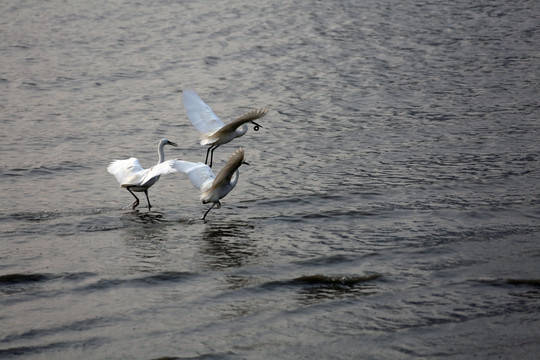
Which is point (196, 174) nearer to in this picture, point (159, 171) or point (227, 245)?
point (159, 171)

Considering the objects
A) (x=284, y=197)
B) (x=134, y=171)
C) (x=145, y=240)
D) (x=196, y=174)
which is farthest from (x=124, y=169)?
(x=284, y=197)

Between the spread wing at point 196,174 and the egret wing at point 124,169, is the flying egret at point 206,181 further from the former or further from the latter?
the egret wing at point 124,169

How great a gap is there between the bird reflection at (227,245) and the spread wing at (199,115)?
7.53ft

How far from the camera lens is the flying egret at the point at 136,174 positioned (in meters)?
9.59

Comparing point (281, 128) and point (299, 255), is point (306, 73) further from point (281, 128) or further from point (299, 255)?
point (299, 255)

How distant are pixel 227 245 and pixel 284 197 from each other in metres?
1.61

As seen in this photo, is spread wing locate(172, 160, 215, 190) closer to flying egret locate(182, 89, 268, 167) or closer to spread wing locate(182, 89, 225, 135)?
flying egret locate(182, 89, 268, 167)

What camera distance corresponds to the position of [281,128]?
13281 mm

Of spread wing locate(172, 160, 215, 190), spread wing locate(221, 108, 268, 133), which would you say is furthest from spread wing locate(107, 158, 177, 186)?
spread wing locate(221, 108, 268, 133)

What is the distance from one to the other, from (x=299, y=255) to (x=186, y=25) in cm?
1387

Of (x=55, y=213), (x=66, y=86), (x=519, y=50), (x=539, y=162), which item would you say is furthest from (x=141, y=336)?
(x=519, y=50)

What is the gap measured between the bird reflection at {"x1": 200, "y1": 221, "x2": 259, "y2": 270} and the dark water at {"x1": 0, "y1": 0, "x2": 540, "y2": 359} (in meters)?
0.03

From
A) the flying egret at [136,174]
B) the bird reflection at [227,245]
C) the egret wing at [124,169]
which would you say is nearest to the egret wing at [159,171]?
the flying egret at [136,174]

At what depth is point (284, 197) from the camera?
10.1 m
